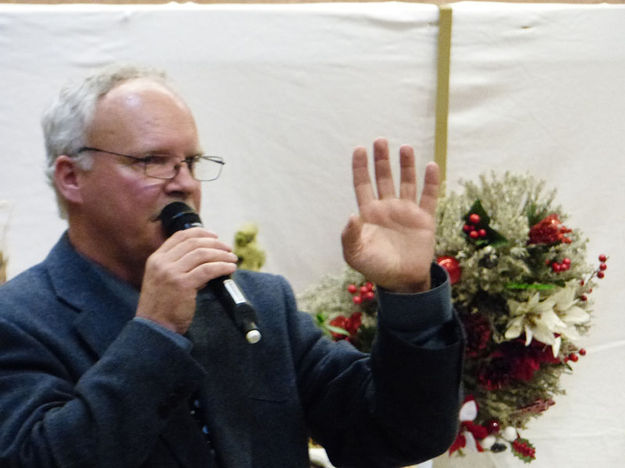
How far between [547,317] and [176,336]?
115 centimetres

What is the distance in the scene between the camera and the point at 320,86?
93.3 inches

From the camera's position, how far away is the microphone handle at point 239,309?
95cm

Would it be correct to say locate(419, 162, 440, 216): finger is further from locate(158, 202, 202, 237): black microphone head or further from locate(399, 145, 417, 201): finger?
locate(158, 202, 202, 237): black microphone head

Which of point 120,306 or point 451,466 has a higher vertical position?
point 120,306

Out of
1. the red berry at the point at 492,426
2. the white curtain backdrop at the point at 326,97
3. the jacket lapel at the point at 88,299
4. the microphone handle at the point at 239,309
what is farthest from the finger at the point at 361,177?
the white curtain backdrop at the point at 326,97

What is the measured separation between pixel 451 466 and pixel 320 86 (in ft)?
4.02

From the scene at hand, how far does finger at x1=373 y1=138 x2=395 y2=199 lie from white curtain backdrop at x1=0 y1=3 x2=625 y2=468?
4.09 ft

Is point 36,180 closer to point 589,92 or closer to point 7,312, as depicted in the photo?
point 7,312

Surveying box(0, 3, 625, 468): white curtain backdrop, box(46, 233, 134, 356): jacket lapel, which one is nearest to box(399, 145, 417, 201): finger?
box(46, 233, 134, 356): jacket lapel

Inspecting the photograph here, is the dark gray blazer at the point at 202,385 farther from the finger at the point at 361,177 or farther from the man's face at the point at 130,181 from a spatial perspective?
the finger at the point at 361,177

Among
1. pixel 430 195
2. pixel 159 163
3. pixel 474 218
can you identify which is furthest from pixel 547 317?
pixel 159 163

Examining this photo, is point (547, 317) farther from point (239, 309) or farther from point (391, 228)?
point (239, 309)

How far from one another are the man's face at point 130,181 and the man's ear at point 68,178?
19mm

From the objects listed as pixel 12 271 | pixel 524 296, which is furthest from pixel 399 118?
pixel 12 271
